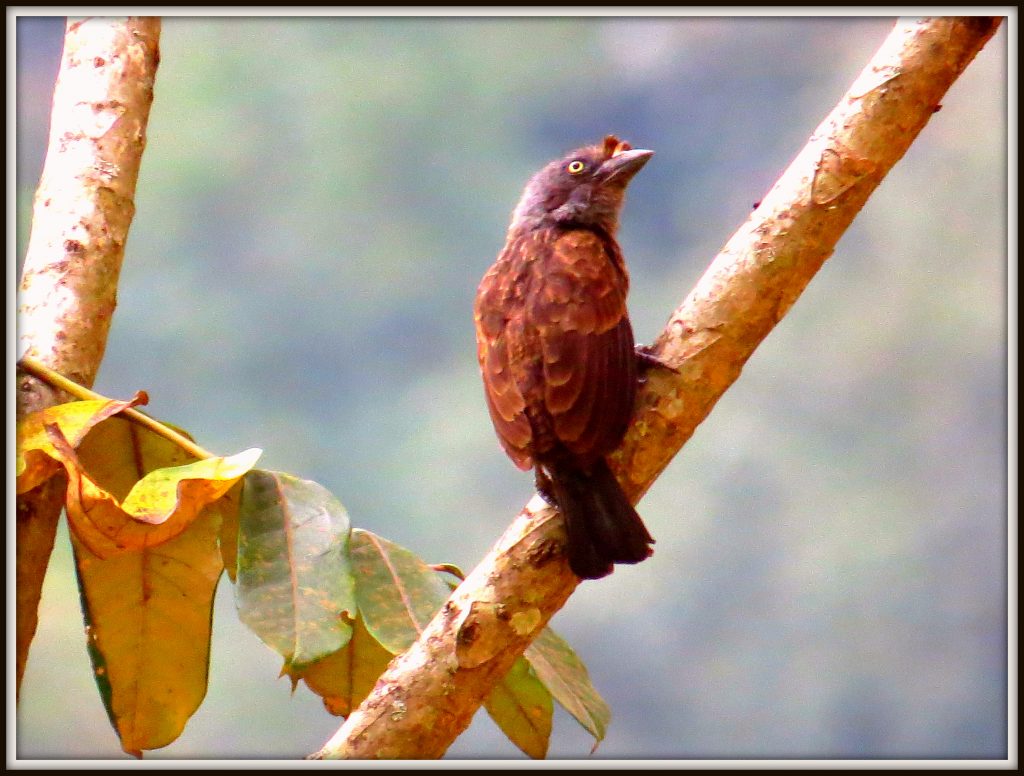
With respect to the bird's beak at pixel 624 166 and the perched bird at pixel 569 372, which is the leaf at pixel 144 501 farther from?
the bird's beak at pixel 624 166

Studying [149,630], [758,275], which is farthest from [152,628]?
[758,275]

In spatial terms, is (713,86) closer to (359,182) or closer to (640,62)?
(640,62)

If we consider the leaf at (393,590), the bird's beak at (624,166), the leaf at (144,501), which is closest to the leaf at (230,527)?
the leaf at (144,501)

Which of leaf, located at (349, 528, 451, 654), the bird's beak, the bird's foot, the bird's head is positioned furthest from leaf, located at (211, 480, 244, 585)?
the bird's beak

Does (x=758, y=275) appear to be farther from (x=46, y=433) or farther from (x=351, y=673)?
(x=46, y=433)

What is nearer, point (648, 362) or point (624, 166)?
point (648, 362)

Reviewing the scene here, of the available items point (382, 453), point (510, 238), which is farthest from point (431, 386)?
point (510, 238)

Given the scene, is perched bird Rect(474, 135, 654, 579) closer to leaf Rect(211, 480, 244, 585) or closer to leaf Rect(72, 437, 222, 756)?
leaf Rect(211, 480, 244, 585)
